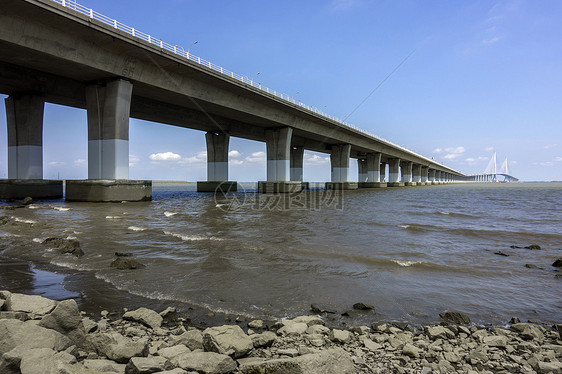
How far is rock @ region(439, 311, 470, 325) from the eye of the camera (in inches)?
204

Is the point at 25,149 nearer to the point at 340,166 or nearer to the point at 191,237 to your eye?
the point at 191,237

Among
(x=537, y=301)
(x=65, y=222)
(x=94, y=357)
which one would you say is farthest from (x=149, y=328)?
(x=65, y=222)

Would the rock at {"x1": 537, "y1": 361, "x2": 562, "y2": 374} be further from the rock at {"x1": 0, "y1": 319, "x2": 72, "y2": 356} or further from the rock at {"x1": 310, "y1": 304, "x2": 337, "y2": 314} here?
the rock at {"x1": 0, "y1": 319, "x2": 72, "y2": 356}

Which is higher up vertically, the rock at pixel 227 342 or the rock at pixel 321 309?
the rock at pixel 227 342

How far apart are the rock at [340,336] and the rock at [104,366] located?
2.58 m

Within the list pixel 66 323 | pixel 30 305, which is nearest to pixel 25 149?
pixel 30 305

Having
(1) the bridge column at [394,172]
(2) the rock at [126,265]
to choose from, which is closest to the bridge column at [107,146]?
(2) the rock at [126,265]

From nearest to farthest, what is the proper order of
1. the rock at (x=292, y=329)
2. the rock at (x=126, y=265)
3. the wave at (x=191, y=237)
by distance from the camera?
1. the rock at (x=292, y=329)
2. the rock at (x=126, y=265)
3. the wave at (x=191, y=237)

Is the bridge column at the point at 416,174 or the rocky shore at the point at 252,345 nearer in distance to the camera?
the rocky shore at the point at 252,345

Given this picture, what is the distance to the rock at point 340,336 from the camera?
4.32m

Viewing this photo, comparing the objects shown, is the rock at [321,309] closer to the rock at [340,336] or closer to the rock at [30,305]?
the rock at [340,336]

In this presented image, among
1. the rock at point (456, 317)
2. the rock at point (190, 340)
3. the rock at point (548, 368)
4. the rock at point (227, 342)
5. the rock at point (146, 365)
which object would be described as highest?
the rock at point (146, 365)

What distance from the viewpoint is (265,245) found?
11.1 m

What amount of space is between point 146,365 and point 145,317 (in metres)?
1.74
